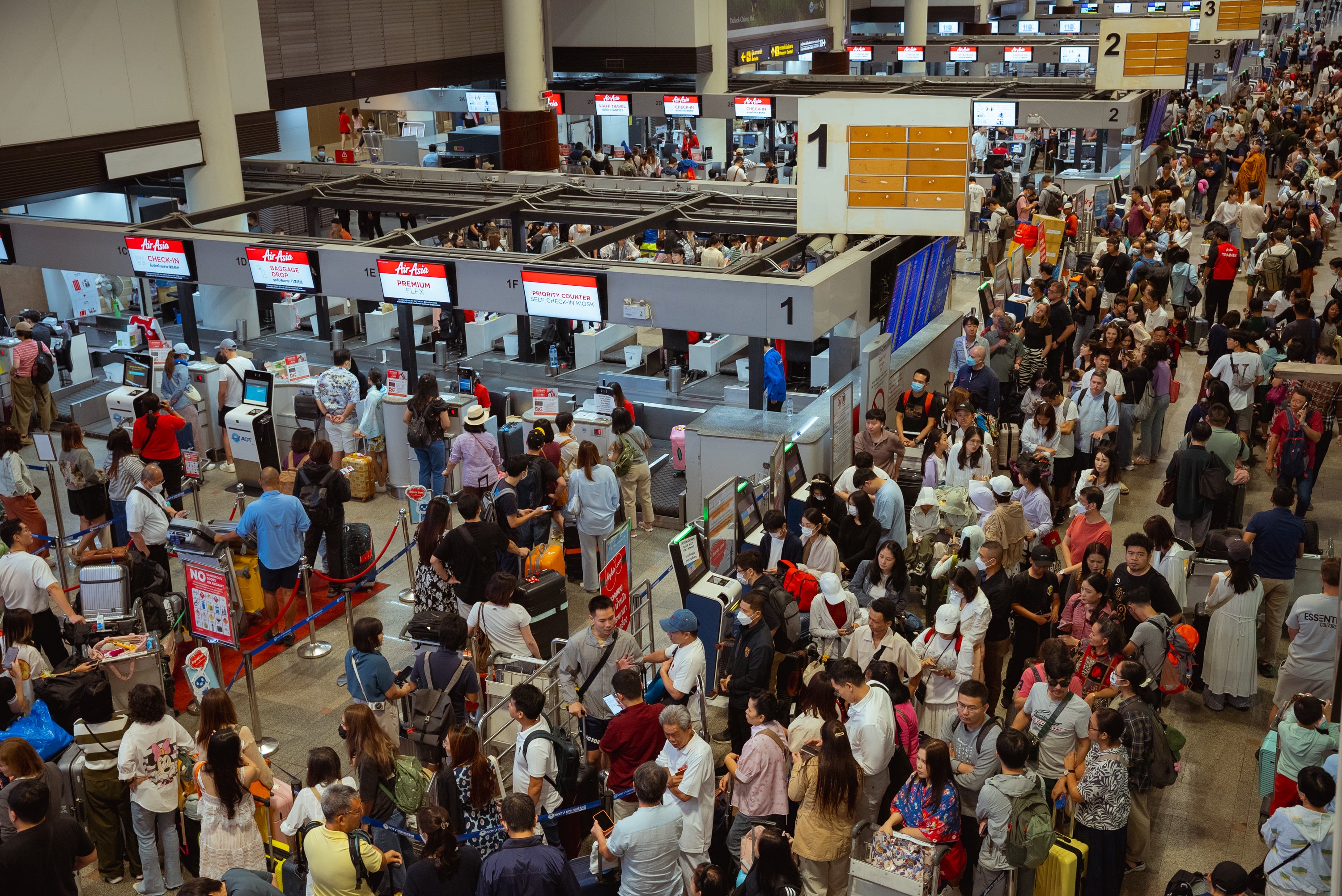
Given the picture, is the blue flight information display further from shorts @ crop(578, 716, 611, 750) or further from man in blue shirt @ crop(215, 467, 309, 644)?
shorts @ crop(578, 716, 611, 750)

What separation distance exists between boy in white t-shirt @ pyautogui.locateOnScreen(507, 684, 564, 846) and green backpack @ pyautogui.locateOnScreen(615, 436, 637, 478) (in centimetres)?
469

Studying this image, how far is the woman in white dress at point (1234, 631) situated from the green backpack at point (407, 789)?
5001 millimetres

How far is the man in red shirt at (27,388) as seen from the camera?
42.2 feet

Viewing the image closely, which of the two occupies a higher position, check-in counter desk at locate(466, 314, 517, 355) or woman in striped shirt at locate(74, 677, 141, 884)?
check-in counter desk at locate(466, 314, 517, 355)

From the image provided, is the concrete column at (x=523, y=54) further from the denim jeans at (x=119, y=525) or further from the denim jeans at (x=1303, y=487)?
the denim jeans at (x=1303, y=487)

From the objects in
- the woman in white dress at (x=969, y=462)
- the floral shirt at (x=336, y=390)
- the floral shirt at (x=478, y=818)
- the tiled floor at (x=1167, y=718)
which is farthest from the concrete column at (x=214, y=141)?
the floral shirt at (x=478, y=818)

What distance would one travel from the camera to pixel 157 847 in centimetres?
641

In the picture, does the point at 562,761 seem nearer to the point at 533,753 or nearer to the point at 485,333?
the point at 533,753

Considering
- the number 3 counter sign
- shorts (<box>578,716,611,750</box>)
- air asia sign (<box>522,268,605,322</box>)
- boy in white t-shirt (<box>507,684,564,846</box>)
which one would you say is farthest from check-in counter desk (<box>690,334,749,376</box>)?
boy in white t-shirt (<box>507,684,564,846</box>)

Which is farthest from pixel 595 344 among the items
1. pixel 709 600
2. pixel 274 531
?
pixel 709 600

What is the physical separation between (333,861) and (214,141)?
1343 centimetres

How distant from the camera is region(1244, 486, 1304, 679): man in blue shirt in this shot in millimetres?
7879

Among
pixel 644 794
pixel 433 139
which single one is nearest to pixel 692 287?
pixel 644 794

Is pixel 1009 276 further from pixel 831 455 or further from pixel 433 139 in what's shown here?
pixel 433 139
